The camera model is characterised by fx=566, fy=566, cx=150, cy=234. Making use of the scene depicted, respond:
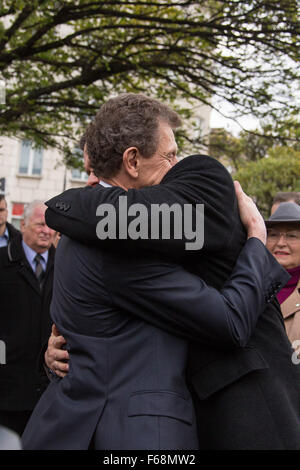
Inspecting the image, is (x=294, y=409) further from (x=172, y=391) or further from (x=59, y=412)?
(x=59, y=412)

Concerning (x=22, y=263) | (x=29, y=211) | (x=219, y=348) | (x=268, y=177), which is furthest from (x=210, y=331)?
(x=268, y=177)

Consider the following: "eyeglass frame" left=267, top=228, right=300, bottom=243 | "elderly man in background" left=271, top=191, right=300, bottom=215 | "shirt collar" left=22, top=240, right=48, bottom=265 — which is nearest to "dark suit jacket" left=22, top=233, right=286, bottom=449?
"eyeglass frame" left=267, top=228, right=300, bottom=243

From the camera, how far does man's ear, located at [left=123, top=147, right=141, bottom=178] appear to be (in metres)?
1.93

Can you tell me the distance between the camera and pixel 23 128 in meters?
8.71

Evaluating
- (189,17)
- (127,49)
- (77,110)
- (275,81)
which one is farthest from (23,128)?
(275,81)

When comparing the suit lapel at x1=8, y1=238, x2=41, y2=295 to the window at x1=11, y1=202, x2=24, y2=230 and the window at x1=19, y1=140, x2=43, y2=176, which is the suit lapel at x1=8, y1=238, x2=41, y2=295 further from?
the window at x1=19, y1=140, x2=43, y2=176

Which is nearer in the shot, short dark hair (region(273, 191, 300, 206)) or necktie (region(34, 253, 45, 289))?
short dark hair (region(273, 191, 300, 206))

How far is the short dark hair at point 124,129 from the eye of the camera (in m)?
1.92

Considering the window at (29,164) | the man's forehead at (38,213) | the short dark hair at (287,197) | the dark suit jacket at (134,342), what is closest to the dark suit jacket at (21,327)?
the man's forehead at (38,213)

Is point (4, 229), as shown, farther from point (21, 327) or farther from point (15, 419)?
point (15, 419)

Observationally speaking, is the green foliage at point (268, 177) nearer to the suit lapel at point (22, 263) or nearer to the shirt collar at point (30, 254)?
the shirt collar at point (30, 254)

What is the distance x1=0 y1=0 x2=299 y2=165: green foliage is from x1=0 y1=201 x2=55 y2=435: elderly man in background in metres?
2.69
